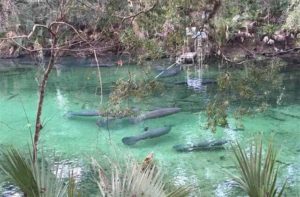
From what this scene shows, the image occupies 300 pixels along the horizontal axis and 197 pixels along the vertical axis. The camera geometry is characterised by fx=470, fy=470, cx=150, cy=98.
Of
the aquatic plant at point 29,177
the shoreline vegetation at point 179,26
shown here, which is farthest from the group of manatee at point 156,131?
the aquatic plant at point 29,177

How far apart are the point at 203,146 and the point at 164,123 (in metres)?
2.15

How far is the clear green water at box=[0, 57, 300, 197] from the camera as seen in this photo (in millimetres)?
7867

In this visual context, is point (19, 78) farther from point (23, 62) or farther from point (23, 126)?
point (23, 126)

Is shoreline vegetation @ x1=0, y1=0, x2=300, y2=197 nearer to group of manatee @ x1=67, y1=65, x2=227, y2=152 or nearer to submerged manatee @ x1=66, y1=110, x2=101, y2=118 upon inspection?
group of manatee @ x1=67, y1=65, x2=227, y2=152

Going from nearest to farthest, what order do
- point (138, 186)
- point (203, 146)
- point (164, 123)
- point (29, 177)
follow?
point (138, 186)
point (29, 177)
point (203, 146)
point (164, 123)

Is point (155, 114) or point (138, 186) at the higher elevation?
point (138, 186)

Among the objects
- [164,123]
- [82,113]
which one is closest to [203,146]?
[164,123]

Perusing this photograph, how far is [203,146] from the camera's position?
9125mm

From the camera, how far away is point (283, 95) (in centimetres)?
1350

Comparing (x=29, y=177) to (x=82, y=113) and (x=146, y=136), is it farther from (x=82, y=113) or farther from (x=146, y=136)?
(x=82, y=113)

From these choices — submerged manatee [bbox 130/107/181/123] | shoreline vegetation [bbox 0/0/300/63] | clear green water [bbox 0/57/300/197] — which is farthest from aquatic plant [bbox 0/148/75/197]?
submerged manatee [bbox 130/107/181/123]

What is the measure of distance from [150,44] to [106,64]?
14.0 m

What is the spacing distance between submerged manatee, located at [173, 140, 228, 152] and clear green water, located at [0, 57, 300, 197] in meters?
0.20

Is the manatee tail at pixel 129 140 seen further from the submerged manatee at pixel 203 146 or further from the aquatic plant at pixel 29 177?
the aquatic plant at pixel 29 177
